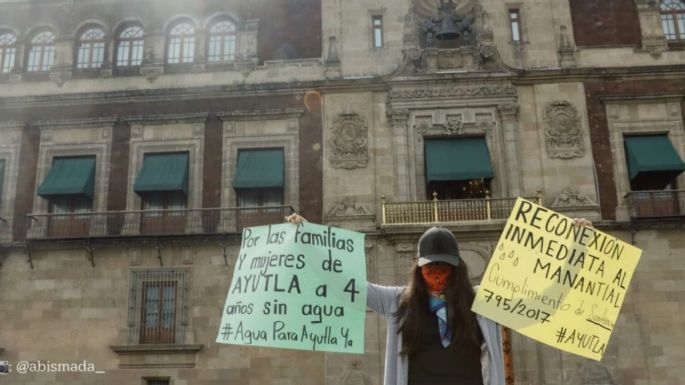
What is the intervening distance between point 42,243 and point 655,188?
714 inches

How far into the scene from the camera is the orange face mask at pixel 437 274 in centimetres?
477

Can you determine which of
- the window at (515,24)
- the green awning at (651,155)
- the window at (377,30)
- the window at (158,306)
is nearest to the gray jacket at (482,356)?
the window at (158,306)

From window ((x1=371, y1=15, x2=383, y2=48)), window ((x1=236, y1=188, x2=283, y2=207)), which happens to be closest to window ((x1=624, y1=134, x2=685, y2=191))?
window ((x1=371, y1=15, x2=383, y2=48))

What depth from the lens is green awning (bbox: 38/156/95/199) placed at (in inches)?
802

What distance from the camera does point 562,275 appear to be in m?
6.22

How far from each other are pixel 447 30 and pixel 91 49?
11728 mm

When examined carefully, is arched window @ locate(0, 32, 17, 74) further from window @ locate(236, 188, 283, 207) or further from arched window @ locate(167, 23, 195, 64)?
window @ locate(236, 188, 283, 207)

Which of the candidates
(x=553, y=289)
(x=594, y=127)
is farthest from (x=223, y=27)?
(x=553, y=289)

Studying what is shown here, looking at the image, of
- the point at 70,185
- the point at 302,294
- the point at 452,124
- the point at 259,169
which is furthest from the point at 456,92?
the point at 302,294

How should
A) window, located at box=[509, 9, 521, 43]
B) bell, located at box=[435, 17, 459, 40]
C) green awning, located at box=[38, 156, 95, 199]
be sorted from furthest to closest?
1. window, located at box=[509, 9, 521, 43]
2. bell, located at box=[435, 17, 459, 40]
3. green awning, located at box=[38, 156, 95, 199]

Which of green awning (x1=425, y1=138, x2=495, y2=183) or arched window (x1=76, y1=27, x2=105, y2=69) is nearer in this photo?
green awning (x1=425, y1=138, x2=495, y2=183)

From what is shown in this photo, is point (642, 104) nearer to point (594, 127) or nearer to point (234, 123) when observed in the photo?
point (594, 127)

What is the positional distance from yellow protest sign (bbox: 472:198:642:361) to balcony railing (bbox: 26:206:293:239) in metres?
14.1

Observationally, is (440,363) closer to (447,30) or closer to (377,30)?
(447,30)
